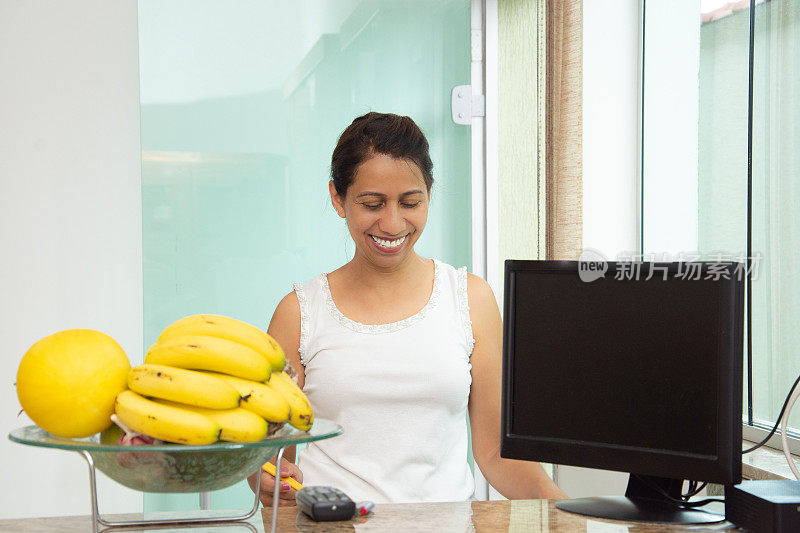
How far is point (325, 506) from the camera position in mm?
1136

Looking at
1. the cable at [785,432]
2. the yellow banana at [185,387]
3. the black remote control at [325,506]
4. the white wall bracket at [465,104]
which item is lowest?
the black remote control at [325,506]

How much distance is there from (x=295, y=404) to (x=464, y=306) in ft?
3.05

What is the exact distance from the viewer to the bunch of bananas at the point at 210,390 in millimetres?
800

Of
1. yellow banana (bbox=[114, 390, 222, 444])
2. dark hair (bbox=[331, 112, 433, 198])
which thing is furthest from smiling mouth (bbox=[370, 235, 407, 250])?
yellow banana (bbox=[114, 390, 222, 444])

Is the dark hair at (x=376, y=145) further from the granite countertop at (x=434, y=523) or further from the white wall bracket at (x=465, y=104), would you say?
the white wall bracket at (x=465, y=104)

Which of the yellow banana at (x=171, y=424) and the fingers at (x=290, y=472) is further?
the fingers at (x=290, y=472)

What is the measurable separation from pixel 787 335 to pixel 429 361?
890 mm

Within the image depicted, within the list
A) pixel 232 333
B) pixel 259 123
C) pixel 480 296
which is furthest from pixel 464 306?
pixel 259 123

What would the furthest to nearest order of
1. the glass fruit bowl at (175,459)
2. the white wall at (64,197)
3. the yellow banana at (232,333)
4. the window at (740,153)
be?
the white wall at (64,197), the window at (740,153), the yellow banana at (232,333), the glass fruit bowl at (175,459)

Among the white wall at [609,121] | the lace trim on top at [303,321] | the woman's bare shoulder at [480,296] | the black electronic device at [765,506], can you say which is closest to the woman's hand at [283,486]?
the lace trim on top at [303,321]

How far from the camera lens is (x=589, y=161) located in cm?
258

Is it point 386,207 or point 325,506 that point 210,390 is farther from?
point 386,207

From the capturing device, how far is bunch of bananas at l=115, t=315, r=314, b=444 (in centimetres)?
80

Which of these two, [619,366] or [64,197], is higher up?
[64,197]
